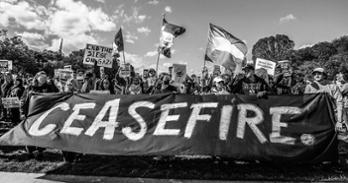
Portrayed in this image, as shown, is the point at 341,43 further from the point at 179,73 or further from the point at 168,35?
the point at 179,73

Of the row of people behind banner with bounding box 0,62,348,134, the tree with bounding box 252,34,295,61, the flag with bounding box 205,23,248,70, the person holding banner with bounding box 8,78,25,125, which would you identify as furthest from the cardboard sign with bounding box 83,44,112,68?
the tree with bounding box 252,34,295,61

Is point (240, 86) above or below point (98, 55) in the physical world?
below

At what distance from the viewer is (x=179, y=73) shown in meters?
9.71

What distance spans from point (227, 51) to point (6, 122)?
7379 mm

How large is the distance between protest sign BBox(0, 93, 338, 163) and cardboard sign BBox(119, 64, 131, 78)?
574 centimetres

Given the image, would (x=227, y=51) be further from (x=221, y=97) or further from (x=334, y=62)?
(x=334, y=62)

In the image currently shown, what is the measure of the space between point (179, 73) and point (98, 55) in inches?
115

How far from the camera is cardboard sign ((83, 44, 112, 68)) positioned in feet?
30.1

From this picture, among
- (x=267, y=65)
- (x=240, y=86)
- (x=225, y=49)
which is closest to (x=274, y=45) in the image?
(x=267, y=65)

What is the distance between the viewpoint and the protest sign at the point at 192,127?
14.9 ft

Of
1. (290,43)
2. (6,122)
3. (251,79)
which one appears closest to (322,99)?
(251,79)

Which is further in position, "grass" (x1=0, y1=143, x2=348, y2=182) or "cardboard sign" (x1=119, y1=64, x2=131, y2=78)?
"cardboard sign" (x1=119, y1=64, x2=131, y2=78)

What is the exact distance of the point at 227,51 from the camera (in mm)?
7785

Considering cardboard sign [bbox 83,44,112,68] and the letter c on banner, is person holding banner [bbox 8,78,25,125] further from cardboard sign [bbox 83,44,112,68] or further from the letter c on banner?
the letter c on banner
